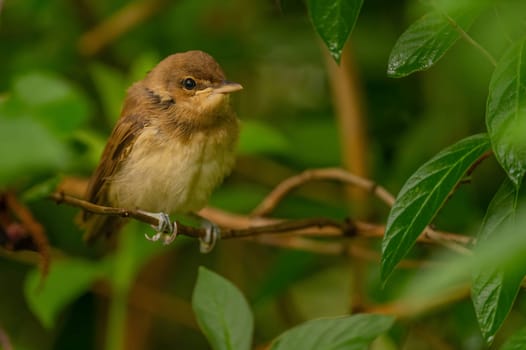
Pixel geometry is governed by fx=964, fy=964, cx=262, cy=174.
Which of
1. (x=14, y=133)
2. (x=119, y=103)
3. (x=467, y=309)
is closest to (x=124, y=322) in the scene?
(x=119, y=103)

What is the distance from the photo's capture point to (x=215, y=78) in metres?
3.09

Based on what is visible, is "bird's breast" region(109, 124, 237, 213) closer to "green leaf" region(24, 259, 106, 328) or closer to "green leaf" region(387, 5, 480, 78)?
"green leaf" region(24, 259, 106, 328)

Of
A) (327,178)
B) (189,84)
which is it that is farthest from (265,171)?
(327,178)

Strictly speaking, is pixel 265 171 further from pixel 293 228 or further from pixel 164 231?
pixel 293 228

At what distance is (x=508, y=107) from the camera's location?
161 cm

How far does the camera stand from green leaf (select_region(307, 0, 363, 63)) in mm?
1813

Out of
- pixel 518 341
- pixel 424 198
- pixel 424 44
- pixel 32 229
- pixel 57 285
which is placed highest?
pixel 424 44

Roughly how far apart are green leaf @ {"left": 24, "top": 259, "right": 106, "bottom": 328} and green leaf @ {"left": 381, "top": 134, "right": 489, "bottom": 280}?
158cm

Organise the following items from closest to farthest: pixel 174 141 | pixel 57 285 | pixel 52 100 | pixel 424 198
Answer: pixel 424 198
pixel 52 100
pixel 174 141
pixel 57 285

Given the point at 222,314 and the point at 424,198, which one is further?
the point at 222,314

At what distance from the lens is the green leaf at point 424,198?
1752mm

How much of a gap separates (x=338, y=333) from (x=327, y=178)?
1077 millimetres

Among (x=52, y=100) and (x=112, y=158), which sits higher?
(x=52, y=100)

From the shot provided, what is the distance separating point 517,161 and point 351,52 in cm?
236
